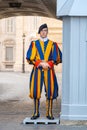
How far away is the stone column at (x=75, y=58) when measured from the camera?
338 inches

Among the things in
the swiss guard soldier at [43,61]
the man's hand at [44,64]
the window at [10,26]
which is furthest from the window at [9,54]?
the man's hand at [44,64]

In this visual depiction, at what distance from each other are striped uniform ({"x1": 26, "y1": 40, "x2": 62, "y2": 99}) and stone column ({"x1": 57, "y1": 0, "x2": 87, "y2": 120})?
25 centimetres

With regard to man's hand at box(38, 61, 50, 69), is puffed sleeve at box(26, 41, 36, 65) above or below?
above

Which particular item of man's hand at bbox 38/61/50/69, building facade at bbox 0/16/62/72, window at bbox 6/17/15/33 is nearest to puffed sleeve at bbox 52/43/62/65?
man's hand at bbox 38/61/50/69

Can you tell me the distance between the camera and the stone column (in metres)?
8.59

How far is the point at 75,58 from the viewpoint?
340 inches

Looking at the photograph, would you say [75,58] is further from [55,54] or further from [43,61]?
[43,61]

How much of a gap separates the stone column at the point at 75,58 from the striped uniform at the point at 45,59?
0.84 ft

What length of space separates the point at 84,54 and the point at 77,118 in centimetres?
115

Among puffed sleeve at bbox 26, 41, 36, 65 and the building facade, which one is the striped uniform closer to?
puffed sleeve at bbox 26, 41, 36, 65

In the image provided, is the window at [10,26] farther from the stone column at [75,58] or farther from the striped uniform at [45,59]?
the stone column at [75,58]

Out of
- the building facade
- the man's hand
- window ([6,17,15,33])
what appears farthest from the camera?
window ([6,17,15,33])

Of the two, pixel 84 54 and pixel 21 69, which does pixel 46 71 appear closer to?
pixel 84 54

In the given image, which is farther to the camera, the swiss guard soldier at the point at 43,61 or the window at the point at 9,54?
the window at the point at 9,54
